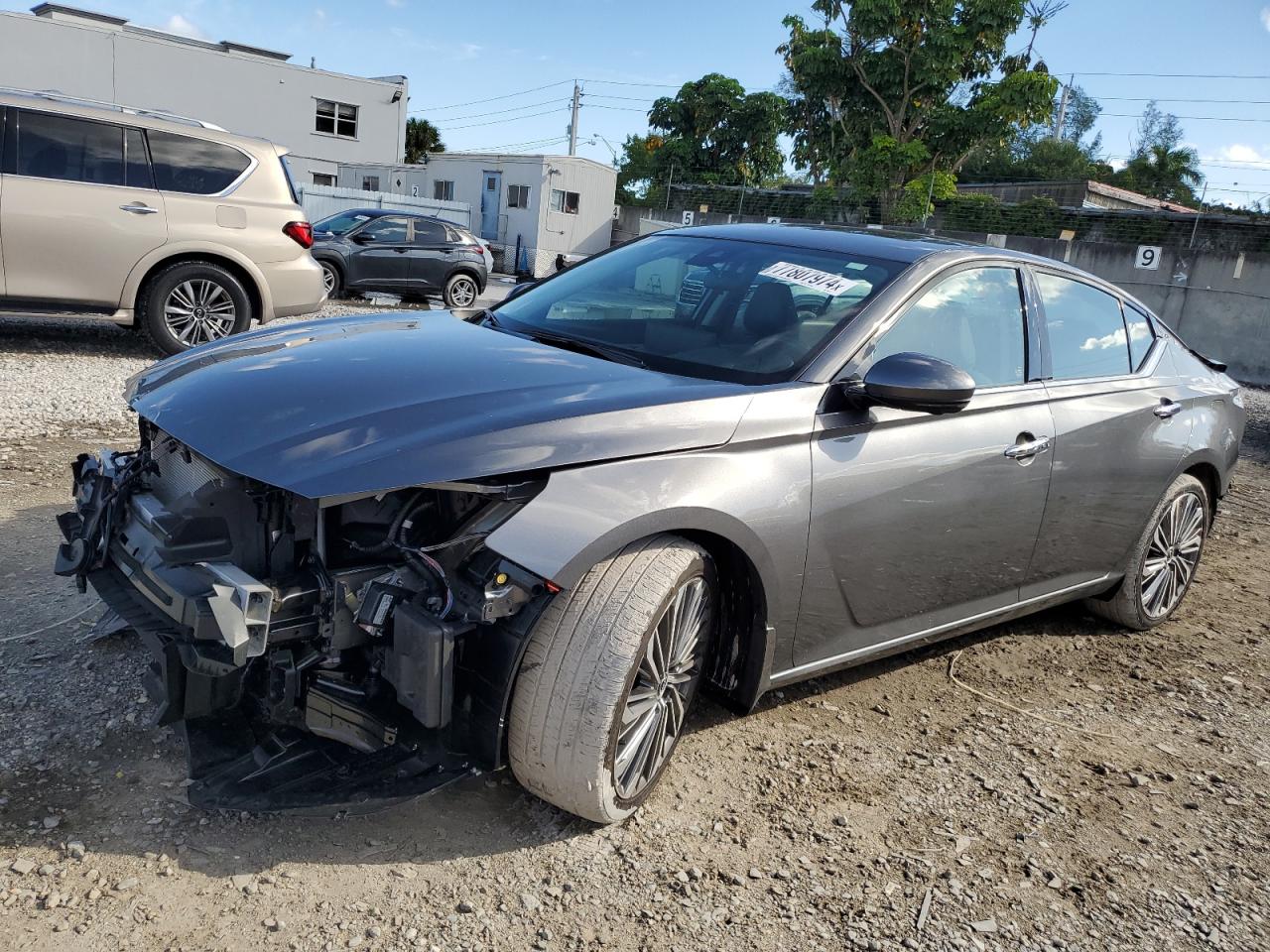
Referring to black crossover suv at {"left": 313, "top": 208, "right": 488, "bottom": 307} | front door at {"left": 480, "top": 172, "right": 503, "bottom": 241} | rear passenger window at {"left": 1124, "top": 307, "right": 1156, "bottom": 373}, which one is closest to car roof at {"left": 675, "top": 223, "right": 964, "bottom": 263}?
rear passenger window at {"left": 1124, "top": 307, "right": 1156, "bottom": 373}

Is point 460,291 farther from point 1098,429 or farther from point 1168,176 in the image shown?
point 1168,176

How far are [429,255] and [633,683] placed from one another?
14.4 m

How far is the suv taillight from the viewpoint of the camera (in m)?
8.80

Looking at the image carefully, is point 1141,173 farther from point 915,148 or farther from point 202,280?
point 202,280

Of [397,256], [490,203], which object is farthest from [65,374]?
[490,203]

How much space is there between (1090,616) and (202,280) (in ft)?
23.4

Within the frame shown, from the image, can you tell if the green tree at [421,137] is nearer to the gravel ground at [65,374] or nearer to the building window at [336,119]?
the building window at [336,119]

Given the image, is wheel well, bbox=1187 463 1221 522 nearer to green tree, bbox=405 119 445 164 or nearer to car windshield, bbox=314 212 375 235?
car windshield, bbox=314 212 375 235

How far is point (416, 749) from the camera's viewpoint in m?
2.58

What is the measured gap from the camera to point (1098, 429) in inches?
158

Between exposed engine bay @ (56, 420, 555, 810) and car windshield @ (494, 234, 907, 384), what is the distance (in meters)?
1.01

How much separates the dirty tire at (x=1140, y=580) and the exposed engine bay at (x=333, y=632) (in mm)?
3146

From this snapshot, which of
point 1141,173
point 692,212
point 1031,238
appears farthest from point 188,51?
point 1141,173

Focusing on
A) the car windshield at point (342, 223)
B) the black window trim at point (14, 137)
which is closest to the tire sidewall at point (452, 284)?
the car windshield at point (342, 223)
